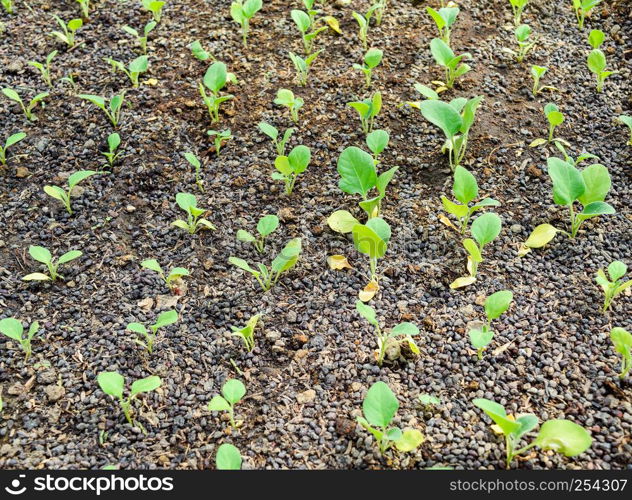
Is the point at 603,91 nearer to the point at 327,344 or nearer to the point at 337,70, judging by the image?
the point at 337,70

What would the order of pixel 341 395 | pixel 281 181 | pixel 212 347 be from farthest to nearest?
pixel 281 181, pixel 212 347, pixel 341 395

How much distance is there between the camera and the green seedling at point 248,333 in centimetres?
228

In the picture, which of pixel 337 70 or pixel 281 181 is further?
pixel 337 70

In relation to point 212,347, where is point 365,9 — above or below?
above

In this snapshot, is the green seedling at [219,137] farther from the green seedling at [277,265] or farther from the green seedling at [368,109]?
the green seedling at [277,265]

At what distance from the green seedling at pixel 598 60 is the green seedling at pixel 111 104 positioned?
6.84 ft

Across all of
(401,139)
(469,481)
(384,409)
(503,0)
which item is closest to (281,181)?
(401,139)

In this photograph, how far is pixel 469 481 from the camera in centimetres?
194

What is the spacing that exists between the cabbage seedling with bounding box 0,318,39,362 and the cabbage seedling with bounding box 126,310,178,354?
306 millimetres

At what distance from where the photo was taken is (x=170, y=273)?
251cm

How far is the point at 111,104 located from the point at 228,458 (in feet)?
5.81

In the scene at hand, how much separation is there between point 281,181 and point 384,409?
121 centimetres

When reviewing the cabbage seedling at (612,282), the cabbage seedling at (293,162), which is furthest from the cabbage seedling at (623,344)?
the cabbage seedling at (293,162)

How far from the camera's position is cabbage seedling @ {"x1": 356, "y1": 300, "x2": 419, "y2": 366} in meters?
2.17
